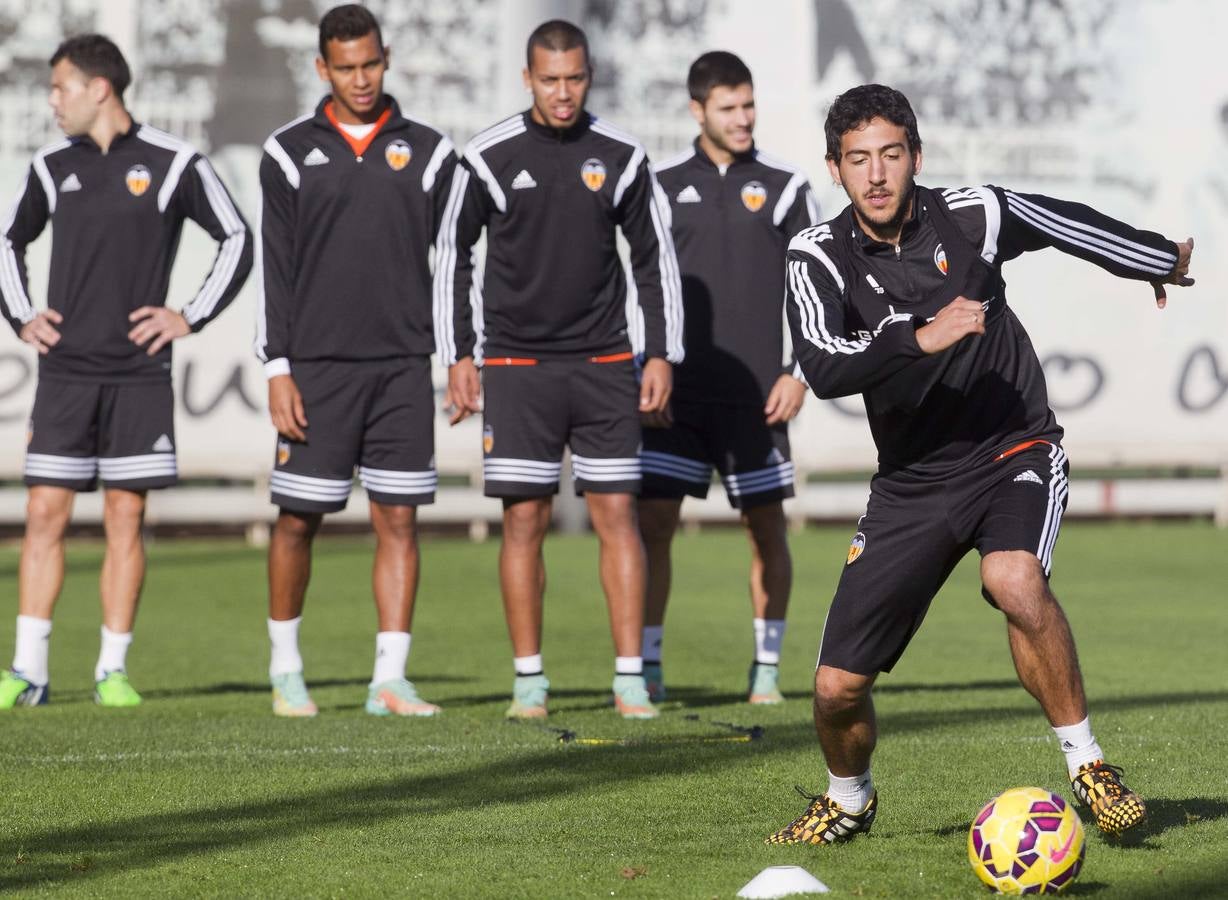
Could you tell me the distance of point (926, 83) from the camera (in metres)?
20.6

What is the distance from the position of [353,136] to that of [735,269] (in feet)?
5.62

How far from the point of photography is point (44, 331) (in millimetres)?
8117

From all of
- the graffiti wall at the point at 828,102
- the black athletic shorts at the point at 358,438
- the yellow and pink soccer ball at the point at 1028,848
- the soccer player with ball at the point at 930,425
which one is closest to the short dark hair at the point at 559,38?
the black athletic shorts at the point at 358,438

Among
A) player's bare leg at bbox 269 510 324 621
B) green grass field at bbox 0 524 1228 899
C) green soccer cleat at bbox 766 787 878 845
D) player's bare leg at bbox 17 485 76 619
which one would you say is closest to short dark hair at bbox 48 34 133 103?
player's bare leg at bbox 17 485 76 619

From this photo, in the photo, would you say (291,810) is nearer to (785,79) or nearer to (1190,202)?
(785,79)

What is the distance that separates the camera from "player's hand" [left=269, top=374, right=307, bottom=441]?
7.62 metres

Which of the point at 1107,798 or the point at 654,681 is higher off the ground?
the point at 1107,798

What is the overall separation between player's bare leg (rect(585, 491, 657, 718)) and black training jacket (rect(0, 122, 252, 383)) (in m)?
1.98

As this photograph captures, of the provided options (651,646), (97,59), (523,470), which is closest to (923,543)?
(523,470)

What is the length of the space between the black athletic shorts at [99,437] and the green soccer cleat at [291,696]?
1.10m

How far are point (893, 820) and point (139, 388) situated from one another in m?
4.21

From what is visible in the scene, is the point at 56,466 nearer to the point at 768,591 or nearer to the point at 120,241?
the point at 120,241

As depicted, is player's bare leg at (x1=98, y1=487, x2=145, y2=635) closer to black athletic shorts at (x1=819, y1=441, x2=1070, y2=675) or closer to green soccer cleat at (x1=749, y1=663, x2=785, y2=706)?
green soccer cleat at (x1=749, y1=663, x2=785, y2=706)

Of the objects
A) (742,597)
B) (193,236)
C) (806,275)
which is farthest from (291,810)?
(193,236)
